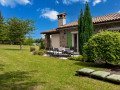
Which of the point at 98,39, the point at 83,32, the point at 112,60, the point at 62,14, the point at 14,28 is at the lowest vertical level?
the point at 112,60

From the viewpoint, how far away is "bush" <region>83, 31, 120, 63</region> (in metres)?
5.32

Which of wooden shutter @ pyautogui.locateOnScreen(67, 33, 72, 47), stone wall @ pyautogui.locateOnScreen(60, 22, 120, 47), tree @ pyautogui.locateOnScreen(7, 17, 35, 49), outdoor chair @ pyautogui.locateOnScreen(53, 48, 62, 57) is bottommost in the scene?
outdoor chair @ pyautogui.locateOnScreen(53, 48, 62, 57)

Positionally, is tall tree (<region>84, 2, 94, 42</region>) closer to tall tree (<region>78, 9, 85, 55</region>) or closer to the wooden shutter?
tall tree (<region>78, 9, 85, 55</region>)

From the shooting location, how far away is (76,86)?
315 centimetres

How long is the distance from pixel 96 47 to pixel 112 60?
1.11 m

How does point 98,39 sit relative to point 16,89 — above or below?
above

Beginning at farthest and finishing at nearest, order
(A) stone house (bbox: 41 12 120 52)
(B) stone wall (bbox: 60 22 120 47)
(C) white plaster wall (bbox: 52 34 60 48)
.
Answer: (C) white plaster wall (bbox: 52 34 60 48), (B) stone wall (bbox: 60 22 120 47), (A) stone house (bbox: 41 12 120 52)

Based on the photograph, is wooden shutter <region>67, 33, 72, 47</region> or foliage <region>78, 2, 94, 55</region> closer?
foliage <region>78, 2, 94, 55</region>

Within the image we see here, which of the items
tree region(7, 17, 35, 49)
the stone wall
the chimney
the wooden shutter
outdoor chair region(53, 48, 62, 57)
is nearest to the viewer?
the stone wall

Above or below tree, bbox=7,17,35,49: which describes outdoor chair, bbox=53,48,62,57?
below

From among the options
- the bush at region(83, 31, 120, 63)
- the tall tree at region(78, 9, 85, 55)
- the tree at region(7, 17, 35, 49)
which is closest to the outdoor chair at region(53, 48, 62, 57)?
the tall tree at region(78, 9, 85, 55)

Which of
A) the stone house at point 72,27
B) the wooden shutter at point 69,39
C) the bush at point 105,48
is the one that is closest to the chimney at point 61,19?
the stone house at point 72,27

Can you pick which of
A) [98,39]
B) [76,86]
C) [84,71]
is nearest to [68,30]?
[98,39]

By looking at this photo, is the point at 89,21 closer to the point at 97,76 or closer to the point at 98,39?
the point at 98,39
